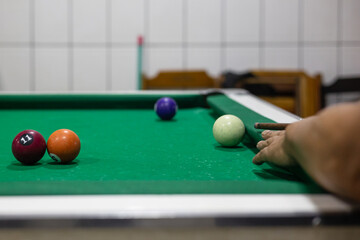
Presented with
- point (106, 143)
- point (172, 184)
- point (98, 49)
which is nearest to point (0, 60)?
point (98, 49)

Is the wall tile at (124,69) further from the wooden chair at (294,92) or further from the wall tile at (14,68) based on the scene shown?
the wooden chair at (294,92)

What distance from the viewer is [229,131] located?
1.32 m

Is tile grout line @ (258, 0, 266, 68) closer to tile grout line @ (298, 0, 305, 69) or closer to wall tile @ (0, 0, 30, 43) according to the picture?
tile grout line @ (298, 0, 305, 69)

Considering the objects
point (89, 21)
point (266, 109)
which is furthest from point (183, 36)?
point (266, 109)

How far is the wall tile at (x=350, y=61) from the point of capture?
4316 mm

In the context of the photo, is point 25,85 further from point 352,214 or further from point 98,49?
point 352,214

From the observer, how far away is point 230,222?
63 centimetres

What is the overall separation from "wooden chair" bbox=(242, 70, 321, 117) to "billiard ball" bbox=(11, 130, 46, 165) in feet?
9.19

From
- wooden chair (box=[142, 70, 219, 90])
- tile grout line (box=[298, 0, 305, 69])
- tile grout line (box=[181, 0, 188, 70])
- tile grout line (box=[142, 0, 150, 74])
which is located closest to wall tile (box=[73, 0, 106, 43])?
tile grout line (box=[142, 0, 150, 74])

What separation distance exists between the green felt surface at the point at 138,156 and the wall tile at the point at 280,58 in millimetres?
2038

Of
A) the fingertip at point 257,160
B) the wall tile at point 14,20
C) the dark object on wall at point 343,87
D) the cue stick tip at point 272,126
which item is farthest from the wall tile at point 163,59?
the fingertip at point 257,160

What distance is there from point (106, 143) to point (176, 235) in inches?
33.9

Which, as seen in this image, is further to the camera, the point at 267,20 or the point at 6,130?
the point at 267,20

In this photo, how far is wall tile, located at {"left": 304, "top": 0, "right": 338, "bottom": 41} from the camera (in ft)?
14.1
